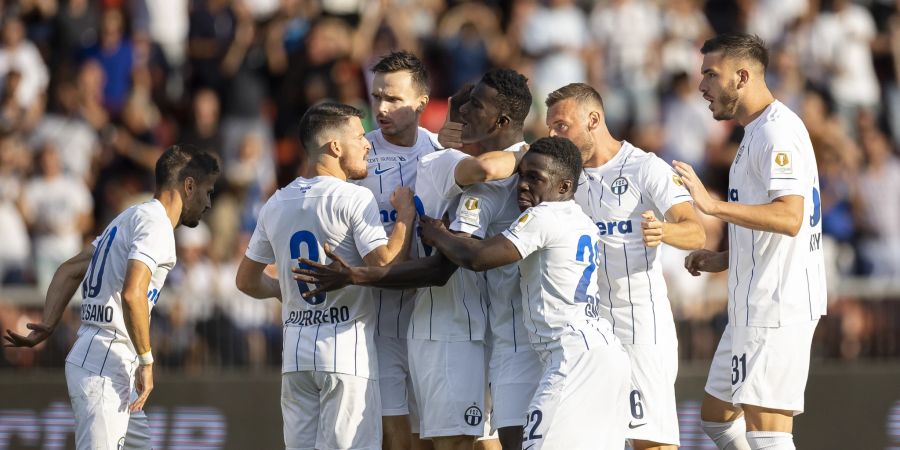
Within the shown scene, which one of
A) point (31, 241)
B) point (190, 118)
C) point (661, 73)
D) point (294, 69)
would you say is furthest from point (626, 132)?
point (31, 241)

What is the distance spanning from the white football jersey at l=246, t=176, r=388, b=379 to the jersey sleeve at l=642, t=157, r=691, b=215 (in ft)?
5.50

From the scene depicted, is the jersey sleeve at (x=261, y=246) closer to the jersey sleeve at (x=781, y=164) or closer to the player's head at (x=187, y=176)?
the player's head at (x=187, y=176)

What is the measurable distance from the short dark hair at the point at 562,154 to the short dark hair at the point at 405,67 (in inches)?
46.9

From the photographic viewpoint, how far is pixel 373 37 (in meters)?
16.7

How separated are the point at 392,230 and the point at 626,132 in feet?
27.4

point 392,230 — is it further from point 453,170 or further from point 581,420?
point 581,420

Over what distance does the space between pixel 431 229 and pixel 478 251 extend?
0.41m

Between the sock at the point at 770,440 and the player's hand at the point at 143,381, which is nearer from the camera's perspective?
the sock at the point at 770,440

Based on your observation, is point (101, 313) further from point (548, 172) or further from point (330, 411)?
point (548, 172)

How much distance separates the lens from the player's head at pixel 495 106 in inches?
315

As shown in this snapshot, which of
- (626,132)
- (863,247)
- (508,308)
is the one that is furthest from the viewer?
(626,132)

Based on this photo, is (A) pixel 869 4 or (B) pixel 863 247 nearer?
(B) pixel 863 247

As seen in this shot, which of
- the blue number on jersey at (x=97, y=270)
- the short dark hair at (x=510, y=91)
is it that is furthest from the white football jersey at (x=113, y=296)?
the short dark hair at (x=510, y=91)

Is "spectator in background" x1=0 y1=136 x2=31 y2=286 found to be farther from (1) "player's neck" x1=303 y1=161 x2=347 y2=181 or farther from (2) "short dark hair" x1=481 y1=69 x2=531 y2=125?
(2) "short dark hair" x1=481 y1=69 x2=531 y2=125
